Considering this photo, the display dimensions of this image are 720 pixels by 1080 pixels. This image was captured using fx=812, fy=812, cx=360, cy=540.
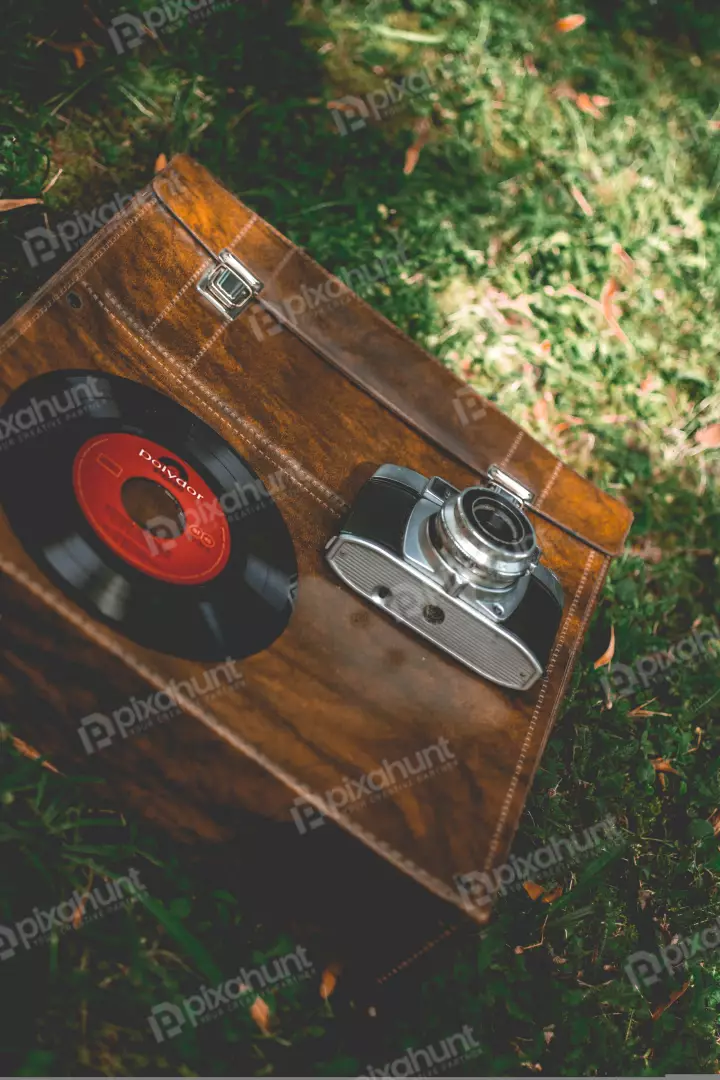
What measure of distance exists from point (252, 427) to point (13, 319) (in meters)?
0.70

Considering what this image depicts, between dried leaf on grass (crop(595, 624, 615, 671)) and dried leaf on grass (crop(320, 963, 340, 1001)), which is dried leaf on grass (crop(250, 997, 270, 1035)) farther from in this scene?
dried leaf on grass (crop(595, 624, 615, 671))

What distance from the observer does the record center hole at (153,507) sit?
210cm

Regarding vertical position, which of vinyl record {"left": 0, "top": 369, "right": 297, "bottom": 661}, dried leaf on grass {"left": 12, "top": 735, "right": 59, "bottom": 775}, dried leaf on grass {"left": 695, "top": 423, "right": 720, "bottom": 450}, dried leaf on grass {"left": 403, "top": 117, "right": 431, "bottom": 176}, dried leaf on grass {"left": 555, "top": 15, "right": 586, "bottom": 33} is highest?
dried leaf on grass {"left": 555, "top": 15, "right": 586, "bottom": 33}

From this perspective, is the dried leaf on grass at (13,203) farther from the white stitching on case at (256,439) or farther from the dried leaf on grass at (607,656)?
the dried leaf on grass at (607,656)

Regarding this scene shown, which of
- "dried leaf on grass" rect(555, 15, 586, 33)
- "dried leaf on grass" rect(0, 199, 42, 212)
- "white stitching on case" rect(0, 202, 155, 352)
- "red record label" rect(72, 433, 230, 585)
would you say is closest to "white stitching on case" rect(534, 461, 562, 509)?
"red record label" rect(72, 433, 230, 585)

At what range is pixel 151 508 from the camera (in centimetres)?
214

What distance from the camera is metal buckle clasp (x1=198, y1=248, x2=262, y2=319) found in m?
2.43

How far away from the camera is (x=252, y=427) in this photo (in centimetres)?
242

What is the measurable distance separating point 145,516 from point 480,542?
2.86 ft

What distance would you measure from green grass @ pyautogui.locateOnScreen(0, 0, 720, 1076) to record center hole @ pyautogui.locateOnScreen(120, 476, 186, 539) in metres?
0.70

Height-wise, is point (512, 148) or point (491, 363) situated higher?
point (512, 148)

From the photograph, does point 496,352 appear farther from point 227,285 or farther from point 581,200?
point 227,285

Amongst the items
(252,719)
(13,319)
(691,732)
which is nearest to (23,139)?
(13,319)

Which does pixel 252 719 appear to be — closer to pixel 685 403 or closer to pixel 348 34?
pixel 685 403
